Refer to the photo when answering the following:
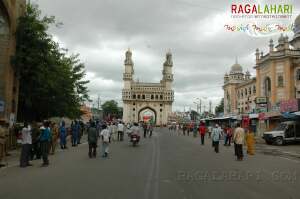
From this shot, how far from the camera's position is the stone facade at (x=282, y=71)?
47375 millimetres

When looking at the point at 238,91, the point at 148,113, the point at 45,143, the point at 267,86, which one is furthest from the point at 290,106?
the point at 148,113

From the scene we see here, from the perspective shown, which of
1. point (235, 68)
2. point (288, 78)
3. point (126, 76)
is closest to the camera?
point (288, 78)

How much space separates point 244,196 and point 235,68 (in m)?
80.0

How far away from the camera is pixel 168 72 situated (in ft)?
454

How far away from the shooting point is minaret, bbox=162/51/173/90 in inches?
5448

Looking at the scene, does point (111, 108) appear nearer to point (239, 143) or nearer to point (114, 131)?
point (114, 131)

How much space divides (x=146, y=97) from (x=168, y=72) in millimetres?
13600

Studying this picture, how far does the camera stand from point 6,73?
1891 centimetres

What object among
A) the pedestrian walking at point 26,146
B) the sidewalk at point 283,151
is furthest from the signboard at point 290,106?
the pedestrian walking at point 26,146

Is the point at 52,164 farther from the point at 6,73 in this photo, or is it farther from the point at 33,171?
the point at 6,73

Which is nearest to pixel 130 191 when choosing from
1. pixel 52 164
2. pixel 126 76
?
pixel 52 164

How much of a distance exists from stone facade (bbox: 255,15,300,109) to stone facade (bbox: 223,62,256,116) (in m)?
12.5

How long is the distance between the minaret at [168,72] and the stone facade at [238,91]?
54369 millimetres

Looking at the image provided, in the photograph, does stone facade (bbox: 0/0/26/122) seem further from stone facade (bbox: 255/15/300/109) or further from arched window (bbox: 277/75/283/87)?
arched window (bbox: 277/75/283/87)
